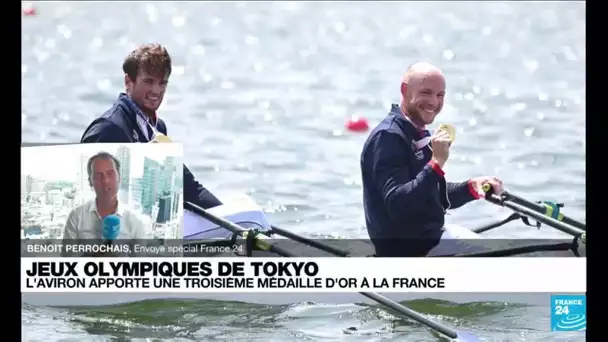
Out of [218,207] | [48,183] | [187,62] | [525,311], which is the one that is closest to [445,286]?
[525,311]

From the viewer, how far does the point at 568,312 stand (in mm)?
4688

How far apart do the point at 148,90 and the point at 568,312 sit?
2.13m

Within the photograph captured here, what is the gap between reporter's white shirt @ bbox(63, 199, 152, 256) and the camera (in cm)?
456

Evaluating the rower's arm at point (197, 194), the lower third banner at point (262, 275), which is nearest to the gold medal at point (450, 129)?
the lower third banner at point (262, 275)

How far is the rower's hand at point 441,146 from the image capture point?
180 inches

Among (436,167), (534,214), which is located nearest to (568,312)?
(534,214)

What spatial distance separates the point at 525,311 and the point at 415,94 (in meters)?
1.09

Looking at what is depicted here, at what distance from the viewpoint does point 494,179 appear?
15.1 feet

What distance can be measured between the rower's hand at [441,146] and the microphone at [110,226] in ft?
4.67

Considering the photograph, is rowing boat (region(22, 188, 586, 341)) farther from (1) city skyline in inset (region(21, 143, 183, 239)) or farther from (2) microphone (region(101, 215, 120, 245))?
(2) microphone (region(101, 215, 120, 245))

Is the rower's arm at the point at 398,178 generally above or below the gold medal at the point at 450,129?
below

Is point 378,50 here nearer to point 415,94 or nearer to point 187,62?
point 415,94

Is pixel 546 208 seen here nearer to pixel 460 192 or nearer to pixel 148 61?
pixel 460 192

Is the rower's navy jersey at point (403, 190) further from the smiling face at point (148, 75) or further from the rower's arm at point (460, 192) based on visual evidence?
the smiling face at point (148, 75)
